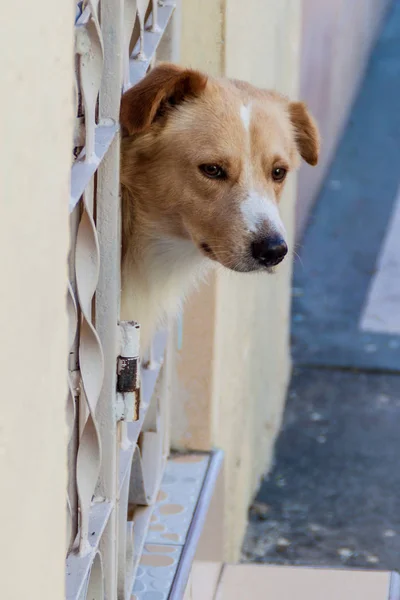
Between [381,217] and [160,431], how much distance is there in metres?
5.54

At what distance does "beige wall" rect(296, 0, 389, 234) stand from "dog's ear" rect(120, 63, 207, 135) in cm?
446

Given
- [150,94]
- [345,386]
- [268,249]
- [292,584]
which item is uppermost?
[150,94]

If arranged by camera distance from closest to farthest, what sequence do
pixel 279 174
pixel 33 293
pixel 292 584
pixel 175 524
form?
1. pixel 33 293
2. pixel 279 174
3. pixel 175 524
4. pixel 292 584

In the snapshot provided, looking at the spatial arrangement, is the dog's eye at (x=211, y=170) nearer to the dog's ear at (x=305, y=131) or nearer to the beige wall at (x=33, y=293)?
the dog's ear at (x=305, y=131)

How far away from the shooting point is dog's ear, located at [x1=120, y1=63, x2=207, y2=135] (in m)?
2.19

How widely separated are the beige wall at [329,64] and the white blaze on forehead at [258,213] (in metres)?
4.41

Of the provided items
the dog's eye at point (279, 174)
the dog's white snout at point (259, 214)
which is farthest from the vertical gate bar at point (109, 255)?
the dog's eye at point (279, 174)

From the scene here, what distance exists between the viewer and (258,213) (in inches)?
97.1

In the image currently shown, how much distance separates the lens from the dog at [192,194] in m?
2.46

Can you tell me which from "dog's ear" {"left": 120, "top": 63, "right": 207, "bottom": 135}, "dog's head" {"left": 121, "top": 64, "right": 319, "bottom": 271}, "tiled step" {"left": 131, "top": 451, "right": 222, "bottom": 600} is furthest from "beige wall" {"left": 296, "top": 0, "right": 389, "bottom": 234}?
"dog's ear" {"left": 120, "top": 63, "right": 207, "bottom": 135}

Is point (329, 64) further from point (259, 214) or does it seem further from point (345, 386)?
point (259, 214)

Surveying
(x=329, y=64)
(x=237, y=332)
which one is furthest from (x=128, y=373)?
(x=329, y=64)

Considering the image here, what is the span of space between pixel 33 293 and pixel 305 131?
76.6 inches

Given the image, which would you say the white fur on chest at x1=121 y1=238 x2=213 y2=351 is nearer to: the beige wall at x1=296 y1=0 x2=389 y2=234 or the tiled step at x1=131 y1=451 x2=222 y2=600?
the tiled step at x1=131 y1=451 x2=222 y2=600
